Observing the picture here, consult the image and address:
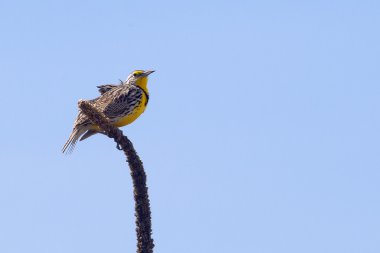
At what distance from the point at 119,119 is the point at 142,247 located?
534 centimetres

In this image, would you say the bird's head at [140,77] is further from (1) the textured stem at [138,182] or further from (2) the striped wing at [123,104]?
(1) the textured stem at [138,182]

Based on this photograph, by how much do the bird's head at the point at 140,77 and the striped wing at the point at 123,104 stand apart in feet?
2.69

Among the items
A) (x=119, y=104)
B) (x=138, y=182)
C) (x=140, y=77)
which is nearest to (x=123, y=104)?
(x=119, y=104)

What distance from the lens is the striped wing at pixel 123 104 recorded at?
9.12m

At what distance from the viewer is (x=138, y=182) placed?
4293mm

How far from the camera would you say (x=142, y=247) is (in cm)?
388

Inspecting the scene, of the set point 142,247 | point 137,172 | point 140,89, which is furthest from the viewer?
point 140,89

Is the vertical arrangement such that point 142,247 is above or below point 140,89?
below

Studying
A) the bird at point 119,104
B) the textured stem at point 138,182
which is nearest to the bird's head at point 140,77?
the bird at point 119,104

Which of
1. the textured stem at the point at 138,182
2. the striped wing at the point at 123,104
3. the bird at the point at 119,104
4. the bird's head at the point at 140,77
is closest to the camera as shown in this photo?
the textured stem at the point at 138,182

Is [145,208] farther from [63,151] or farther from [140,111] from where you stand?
[140,111]

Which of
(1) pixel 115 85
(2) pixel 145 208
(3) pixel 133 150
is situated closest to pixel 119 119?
(1) pixel 115 85

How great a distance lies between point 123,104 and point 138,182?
5.00 metres

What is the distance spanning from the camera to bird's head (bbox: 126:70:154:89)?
10.4 meters
